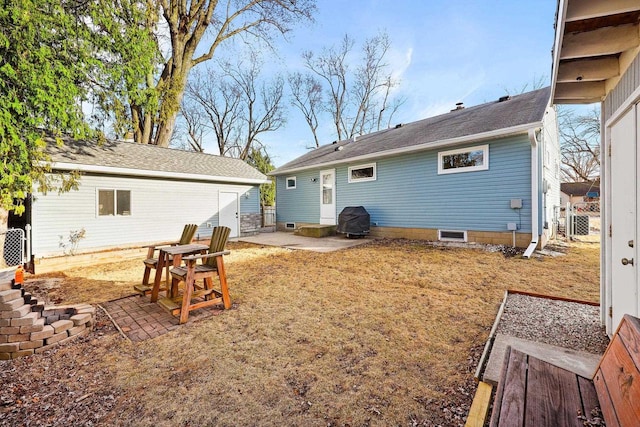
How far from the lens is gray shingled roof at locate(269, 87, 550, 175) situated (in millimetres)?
7515

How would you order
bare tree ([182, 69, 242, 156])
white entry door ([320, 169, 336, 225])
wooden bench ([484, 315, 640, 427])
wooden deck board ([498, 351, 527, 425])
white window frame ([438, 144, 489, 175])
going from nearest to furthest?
1. wooden bench ([484, 315, 640, 427])
2. wooden deck board ([498, 351, 527, 425])
3. white window frame ([438, 144, 489, 175])
4. white entry door ([320, 169, 336, 225])
5. bare tree ([182, 69, 242, 156])

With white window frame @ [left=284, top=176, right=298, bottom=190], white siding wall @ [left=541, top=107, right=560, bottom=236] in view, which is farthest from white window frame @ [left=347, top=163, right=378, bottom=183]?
white siding wall @ [left=541, top=107, right=560, bottom=236]

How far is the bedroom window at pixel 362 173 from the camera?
1039cm

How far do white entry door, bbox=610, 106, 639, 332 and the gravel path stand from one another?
0.27m

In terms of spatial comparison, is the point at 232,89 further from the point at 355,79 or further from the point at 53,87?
the point at 53,87

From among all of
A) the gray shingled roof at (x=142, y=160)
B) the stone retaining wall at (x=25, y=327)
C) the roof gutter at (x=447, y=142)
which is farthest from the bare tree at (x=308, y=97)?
the stone retaining wall at (x=25, y=327)

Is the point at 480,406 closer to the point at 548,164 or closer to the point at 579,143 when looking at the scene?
the point at 548,164

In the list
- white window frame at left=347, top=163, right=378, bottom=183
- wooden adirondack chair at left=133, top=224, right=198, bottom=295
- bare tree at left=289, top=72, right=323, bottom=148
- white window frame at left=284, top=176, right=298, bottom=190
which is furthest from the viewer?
bare tree at left=289, top=72, right=323, bottom=148

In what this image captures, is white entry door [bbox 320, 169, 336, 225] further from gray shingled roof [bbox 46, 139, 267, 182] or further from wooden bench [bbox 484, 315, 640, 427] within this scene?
wooden bench [bbox 484, 315, 640, 427]

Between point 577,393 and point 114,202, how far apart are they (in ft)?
34.9

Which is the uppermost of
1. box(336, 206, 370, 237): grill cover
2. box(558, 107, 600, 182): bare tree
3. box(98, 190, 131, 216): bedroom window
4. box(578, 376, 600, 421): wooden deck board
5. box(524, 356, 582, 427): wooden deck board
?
box(558, 107, 600, 182): bare tree

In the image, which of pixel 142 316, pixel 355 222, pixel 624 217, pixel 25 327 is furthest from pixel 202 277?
pixel 355 222

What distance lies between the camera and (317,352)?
8.49 feet

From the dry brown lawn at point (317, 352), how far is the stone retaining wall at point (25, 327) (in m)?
0.27
